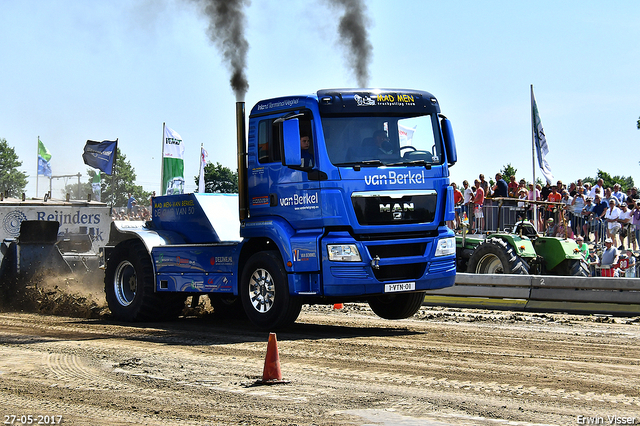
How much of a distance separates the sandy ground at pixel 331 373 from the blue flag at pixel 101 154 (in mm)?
15940

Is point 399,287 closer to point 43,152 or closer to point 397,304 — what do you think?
point 397,304

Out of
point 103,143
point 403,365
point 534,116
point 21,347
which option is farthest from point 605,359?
point 103,143

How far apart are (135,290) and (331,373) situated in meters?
6.08

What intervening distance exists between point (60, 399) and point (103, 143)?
22.2 meters

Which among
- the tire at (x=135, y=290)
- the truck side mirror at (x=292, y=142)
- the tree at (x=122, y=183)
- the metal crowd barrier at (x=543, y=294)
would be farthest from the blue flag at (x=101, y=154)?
the tree at (x=122, y=183)

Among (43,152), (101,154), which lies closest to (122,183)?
(43,152)

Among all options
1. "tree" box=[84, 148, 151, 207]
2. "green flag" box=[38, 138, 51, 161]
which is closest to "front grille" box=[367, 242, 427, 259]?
"green flag" box=[38, 138, 51, 161]

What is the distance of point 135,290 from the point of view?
41.7ft

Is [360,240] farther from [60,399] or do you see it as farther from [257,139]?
[60,399]

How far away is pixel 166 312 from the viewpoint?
12641mm

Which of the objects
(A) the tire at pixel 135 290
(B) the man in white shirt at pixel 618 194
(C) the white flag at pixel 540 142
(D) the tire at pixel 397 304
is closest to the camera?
(D) the tire at pixel 397 304

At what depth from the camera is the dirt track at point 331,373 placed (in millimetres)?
5859

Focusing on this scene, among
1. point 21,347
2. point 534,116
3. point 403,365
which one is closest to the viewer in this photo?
point 403,365

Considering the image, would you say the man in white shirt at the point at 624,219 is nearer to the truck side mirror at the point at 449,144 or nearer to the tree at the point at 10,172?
the truck side mirror at the point at 449,144
